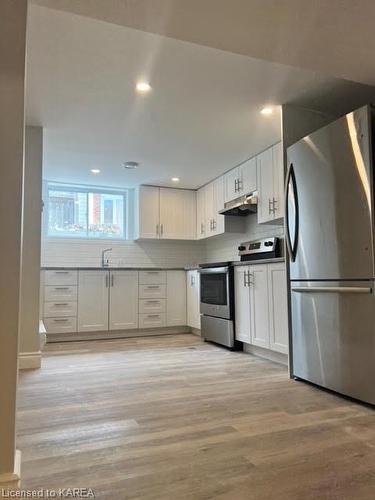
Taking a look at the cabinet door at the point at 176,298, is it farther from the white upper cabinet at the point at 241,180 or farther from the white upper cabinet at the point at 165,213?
the white upper cabinet at the point at 241,180

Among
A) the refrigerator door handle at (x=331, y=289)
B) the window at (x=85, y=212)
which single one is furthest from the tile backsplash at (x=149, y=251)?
the refrigerator door handle at (x=331, y=289)

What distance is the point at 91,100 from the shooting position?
3.00 meters

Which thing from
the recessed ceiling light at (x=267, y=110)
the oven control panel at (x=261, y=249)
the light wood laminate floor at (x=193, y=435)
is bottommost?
the light wood laminate floor at (x=193, y=435)

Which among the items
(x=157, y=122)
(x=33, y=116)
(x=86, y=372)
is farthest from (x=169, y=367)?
(x=33, y=116)

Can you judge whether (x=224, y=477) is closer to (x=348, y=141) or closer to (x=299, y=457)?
(x=299, y=457)

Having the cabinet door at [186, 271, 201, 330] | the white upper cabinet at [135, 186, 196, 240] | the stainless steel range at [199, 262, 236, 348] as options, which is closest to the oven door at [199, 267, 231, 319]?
the stainless steel range at [199, 262, 236, 348]

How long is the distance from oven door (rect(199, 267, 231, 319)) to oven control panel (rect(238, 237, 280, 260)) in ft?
1.38

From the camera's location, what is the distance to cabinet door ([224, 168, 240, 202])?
15.4 ft

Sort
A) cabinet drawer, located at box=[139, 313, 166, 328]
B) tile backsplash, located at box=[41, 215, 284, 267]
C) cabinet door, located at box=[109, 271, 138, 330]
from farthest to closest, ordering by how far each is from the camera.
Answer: tile backsplash, located at box=[41, 215, 284, 267]
cabinet drawer, located at box=[139, 313, 166, 328]
cabinet door, located at box=[109, 271, 138, 330]

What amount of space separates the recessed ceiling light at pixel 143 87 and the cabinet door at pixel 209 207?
263 centimetres

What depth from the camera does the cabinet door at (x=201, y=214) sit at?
223 inches

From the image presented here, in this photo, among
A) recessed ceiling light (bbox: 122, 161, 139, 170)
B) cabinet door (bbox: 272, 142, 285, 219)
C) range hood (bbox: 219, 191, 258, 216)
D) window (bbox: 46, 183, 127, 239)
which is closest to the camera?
cabinet door (bbox: 272, 142, 285, 219)

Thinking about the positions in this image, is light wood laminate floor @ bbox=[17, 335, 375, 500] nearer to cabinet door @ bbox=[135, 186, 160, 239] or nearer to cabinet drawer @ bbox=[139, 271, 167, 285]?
cabinet drawer @ bbox=[139, 271, 167, 285]

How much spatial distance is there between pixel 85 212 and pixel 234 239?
2.31m
